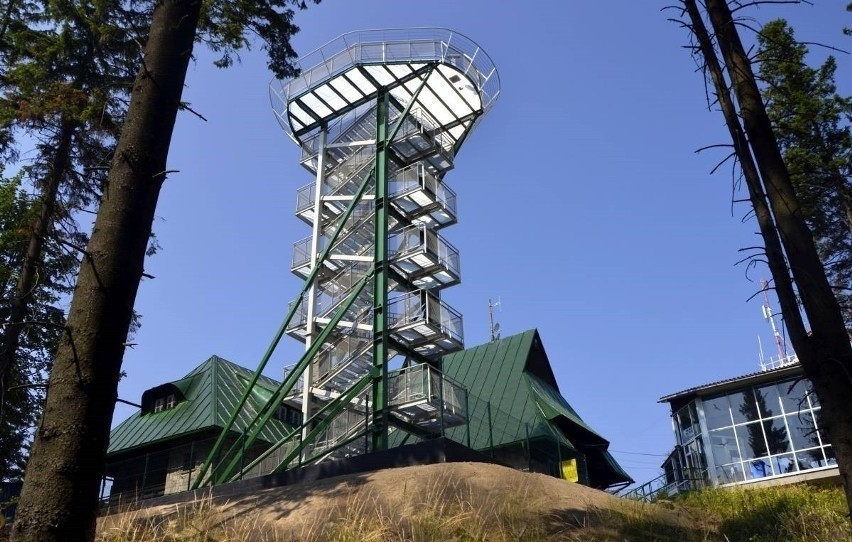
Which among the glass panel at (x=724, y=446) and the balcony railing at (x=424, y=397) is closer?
the balcony railing at (x=424, y=397)

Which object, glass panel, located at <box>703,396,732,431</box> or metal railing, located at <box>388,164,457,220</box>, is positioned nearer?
metal railing, located at <box>388,164,457,220</box>

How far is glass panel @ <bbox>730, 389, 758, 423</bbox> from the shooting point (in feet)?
93.3

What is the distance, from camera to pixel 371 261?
24.6 metres

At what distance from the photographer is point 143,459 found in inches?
1087

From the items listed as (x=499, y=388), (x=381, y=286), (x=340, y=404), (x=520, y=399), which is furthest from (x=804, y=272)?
(x=499, y=388)

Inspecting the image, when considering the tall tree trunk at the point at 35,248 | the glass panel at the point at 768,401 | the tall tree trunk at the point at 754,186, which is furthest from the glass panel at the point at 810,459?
the tall tree trunk at the point at 35,248

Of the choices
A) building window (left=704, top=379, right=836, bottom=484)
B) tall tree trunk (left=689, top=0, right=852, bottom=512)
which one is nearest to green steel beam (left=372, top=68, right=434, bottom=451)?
building window (left=704, top=379, right=836, bottom=484)

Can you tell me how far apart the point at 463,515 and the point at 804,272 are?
4.54 meters

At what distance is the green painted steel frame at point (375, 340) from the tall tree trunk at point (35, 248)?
6460 mm

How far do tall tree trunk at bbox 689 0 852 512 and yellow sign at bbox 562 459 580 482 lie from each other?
1728 cm

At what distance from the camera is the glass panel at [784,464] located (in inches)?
1048

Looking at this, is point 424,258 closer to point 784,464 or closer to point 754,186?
point 784,464

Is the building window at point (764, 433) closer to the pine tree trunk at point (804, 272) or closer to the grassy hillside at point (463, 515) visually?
the grassy hillside at point (463, 515)

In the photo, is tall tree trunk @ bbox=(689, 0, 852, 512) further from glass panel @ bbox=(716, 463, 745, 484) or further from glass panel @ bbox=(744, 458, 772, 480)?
glass panel @ bbox=(744, 458, 772, 480)
